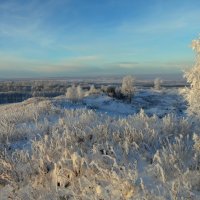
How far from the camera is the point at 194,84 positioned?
806 cm

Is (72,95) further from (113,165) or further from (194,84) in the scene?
(113,165)

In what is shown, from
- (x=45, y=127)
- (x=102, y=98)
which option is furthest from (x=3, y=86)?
(x=45, y=127)

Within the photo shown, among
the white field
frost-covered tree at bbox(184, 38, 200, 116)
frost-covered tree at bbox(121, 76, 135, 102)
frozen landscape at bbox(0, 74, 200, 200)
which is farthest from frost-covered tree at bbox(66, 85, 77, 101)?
frost-covered tree at bbox(184, 38, 200, 116)

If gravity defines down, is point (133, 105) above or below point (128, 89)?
below

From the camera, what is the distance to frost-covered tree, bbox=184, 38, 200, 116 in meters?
8.00

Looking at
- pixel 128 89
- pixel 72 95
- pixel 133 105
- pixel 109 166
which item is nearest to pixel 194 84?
pixel 109 166

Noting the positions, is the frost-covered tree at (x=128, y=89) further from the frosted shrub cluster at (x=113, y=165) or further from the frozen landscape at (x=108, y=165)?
the frosted shrub cluster at (x=113, y=165)

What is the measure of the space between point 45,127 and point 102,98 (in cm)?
3127

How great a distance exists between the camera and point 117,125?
9656mm

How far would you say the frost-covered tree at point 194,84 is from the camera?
800 cm

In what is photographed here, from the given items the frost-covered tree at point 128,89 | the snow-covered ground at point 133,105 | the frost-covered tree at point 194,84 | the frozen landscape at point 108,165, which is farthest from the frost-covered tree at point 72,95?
the frost-covered tree at point 194,84

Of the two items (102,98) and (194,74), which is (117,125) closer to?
(194,74)

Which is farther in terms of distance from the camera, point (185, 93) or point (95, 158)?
point (185, 93)

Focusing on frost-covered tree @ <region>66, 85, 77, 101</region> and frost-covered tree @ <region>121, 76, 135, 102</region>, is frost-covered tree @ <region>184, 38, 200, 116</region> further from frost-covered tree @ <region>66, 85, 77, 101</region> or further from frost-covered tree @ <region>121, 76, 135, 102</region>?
frost-covered tree @ <region>121, 76, 135, 102</region>
